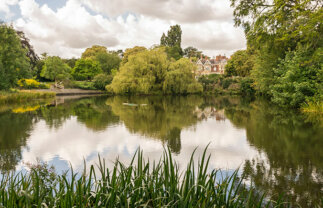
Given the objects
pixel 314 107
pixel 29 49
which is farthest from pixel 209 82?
pixel 29 49

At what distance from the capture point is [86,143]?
820 centimetres

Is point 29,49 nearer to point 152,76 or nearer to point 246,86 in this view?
point 152,76

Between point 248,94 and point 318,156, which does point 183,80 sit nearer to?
point 248,94

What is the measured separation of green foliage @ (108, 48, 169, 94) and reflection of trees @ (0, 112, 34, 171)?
2058 centimetres

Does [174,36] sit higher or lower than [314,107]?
higher

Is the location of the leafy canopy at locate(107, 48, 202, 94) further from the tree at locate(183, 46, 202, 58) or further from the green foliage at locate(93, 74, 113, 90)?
the tree at locate(183, 46, 202, 58)

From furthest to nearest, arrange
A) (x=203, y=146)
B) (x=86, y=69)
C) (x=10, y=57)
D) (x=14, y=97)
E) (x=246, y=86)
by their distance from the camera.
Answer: (x=86, y=69)
(x=246, y=86)
(x=10, y=57)
(x=14, y=97)
(x=203, y=146)

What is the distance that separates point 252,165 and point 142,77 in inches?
1101

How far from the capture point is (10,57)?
24.7m

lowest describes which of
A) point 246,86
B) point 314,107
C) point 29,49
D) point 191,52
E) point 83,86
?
point 314,107

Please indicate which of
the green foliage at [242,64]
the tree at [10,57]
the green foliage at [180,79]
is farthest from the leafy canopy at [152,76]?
the tree at [10,57]

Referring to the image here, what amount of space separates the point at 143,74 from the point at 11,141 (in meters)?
26.0

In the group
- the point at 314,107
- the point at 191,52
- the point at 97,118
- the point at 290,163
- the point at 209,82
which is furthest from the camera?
the point at 191,52

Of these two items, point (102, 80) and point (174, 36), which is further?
point (174, 36)
